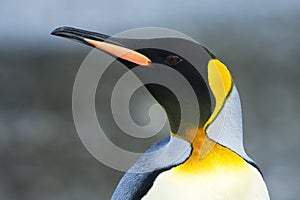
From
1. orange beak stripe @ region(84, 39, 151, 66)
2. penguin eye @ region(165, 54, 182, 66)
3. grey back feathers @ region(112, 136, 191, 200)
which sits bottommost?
grey back feathers @ region(112, 136, 191, 200)

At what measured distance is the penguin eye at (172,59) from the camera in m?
1.12

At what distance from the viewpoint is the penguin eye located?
1.12 m

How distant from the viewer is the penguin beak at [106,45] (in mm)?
1109

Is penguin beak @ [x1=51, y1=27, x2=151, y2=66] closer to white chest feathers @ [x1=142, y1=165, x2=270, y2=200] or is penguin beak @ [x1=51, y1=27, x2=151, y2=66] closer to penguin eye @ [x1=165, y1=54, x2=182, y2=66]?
penguin eye @ [x1=165, y1=54, x2=182, y2=66]

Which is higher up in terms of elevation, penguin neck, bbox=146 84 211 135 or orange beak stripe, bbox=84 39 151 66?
orange beak stripe, bbox=84 39 151 66

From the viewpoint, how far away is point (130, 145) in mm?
2818

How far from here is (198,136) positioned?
114cm

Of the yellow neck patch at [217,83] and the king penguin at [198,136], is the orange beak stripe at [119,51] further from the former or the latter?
the yellow neck patch at [217,83]

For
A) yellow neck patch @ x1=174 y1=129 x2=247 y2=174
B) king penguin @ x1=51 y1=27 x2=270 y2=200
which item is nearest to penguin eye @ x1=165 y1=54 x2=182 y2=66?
king penguin @ x1=51 y1=27 x2=270 y2=200

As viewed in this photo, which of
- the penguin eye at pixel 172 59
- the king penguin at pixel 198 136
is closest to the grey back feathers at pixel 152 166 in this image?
the king penguin at pixel 198 136

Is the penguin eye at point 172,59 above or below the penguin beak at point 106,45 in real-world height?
below

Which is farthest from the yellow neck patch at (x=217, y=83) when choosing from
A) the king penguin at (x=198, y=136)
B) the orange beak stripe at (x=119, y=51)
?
the orange beak stripe at (x=119, y=51)

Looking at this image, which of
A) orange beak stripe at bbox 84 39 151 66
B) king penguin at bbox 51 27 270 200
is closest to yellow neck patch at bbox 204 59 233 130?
king penguin at bbox 51 27 270 200

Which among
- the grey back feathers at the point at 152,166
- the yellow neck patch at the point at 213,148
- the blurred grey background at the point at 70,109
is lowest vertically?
the blurred grey background at the point at 70,109
